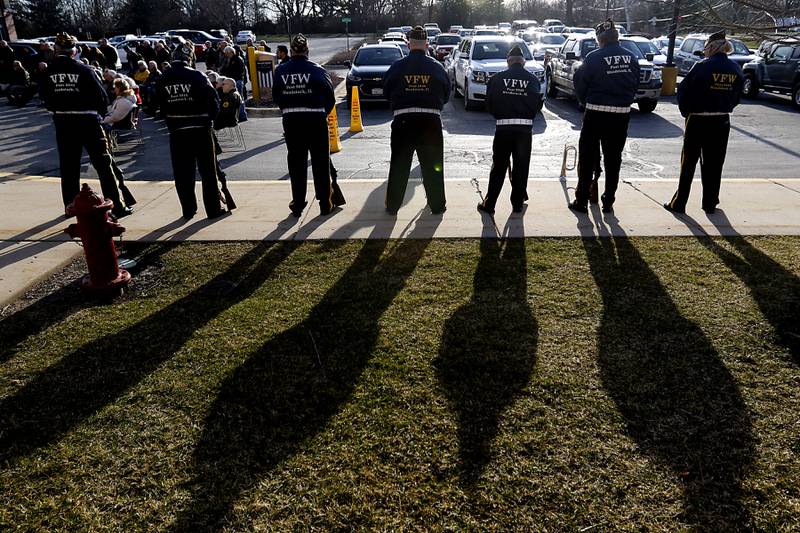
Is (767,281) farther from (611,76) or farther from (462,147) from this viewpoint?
(462,147)

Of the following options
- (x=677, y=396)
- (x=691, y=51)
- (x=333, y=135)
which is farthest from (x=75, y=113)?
(x=691, y=51)

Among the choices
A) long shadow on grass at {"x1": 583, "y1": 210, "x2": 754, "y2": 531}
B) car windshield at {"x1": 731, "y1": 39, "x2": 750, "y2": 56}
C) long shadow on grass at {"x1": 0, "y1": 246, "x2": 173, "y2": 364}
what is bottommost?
long shadow on grass at {"x1": 583, "y1": 210, "x2": 754, "y2": 531}

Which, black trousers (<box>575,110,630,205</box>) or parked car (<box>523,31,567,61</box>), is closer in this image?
black trousers (<box>575,110,630,205</box>)

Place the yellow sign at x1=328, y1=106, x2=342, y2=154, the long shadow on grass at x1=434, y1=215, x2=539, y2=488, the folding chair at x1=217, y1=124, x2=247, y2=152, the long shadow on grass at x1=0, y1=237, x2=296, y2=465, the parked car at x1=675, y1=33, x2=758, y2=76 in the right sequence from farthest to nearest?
the parked car at x1=675, y1=33, x2=758, y2=76, the folding chair at x1=217, y1=124, x2=247, y2=152, the yellow sign at x1=328, y1=106, x2=342, y2=154, the long shadow on grass at x1=0, y1=237, x2=296, y2=465, the long shadow on grass at x1=434, y1=215, x2=539, y2=488

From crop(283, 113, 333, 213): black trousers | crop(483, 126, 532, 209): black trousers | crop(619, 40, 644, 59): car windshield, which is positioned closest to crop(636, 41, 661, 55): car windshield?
crop(619, 40, 644, 59): car windshield

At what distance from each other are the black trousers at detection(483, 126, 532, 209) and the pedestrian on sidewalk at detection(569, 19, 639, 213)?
2.41ft

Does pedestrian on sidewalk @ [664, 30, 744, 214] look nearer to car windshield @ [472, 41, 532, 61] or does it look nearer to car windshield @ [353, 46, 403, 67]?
car windshield @ [472, 41, 532, 61]

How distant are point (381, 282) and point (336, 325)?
34.8 inches

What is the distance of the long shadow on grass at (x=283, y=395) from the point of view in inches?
119

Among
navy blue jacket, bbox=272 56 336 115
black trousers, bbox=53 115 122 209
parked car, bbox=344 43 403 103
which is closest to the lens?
navy blue jacket, bbox=272 56 336 115

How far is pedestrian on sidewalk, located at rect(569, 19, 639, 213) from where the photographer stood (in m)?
6.84

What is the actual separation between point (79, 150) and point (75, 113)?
1.47 ft

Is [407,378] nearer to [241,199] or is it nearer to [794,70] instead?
[241,199]

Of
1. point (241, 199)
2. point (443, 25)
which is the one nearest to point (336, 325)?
point (241, 199)
